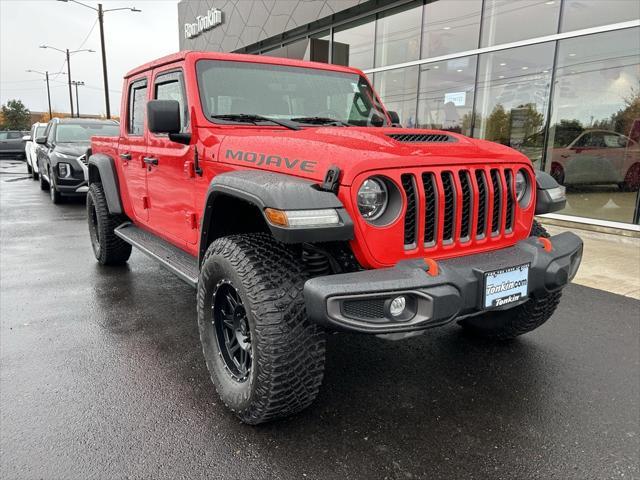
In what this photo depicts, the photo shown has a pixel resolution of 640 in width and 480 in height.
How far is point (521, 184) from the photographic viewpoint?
285 centimetres

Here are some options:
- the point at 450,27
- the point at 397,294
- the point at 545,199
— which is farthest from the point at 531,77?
the point at 397,294

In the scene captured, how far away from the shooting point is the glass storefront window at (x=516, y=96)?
838cm

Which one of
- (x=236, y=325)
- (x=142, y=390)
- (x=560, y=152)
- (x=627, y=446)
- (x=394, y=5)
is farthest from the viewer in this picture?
(x=394, y=5)

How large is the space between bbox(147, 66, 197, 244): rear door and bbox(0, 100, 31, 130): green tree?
74.2m

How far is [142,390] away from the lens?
2859mm

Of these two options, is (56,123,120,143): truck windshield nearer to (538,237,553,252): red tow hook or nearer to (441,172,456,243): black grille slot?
(441,172,456,243): black grille slot

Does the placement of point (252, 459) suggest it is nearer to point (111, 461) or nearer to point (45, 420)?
point (111, 461)

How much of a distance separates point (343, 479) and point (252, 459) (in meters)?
0.43

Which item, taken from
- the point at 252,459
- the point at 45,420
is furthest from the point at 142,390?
the point at 252,459

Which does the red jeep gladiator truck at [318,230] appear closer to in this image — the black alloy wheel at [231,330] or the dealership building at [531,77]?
the black alloy wheel at [231,330]

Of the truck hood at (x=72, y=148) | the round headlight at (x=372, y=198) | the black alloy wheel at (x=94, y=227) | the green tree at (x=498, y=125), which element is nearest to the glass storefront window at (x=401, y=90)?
the green tree at (x=498, y=125)

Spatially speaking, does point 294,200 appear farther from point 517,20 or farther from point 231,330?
point 517,20

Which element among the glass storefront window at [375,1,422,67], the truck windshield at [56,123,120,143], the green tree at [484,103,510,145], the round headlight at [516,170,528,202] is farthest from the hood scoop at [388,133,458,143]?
the truck windshield at [56,123,120,143]

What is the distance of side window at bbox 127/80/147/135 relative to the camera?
421 cm
